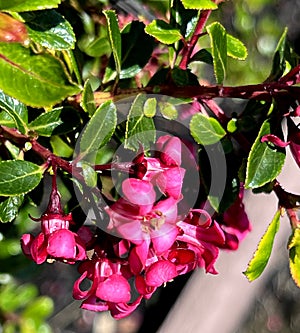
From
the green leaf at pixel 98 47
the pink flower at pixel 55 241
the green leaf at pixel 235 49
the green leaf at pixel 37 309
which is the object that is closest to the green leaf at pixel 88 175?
the pink flower at pixel 55 241

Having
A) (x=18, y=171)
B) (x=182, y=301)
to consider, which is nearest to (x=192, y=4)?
(x=18, y=171)

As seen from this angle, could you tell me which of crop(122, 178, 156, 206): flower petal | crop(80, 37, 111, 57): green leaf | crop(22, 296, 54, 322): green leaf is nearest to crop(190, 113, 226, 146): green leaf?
crop(122, 178, 156, 206): flower petal

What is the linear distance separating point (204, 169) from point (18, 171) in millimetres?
219

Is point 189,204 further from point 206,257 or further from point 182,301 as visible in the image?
point 182,301

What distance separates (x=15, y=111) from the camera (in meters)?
0.65

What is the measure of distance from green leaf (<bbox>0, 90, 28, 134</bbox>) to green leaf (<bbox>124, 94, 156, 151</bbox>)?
123 millimetres

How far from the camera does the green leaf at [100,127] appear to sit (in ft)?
2.01

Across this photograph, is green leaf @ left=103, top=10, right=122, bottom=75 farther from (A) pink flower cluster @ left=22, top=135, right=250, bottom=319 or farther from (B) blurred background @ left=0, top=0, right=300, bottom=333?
(B) blurred background @ left=0, top=0, right=300, bottom=333

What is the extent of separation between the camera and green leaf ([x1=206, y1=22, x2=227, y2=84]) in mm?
612

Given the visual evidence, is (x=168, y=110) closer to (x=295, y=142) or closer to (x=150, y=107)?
(x=150, y=107)

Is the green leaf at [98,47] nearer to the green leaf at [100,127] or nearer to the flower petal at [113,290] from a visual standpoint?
the green leaf at [100,127]

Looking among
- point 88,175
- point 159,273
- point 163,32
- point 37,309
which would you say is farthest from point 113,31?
point 37,309

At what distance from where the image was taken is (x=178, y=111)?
757 mm

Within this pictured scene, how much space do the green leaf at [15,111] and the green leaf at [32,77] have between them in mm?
78
